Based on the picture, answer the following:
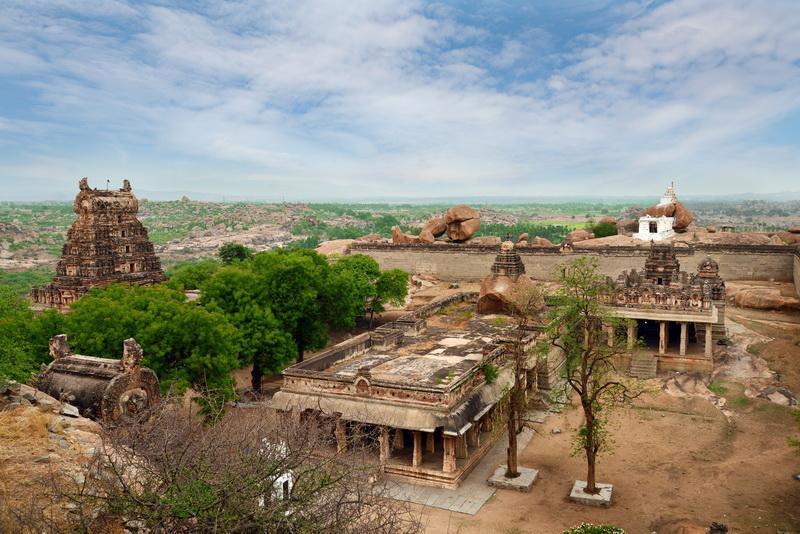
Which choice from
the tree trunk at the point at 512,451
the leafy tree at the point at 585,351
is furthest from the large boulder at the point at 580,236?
the tree trunk at the point at 512,451

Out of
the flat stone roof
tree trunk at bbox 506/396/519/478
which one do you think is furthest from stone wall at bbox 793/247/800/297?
tree trunk at bbox 506/396/519/478

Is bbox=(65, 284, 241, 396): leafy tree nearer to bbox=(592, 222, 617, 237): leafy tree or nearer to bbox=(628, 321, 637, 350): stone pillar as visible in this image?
bbox=(628, 321, 637, 350): stone pillar

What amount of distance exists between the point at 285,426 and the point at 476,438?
13.0m

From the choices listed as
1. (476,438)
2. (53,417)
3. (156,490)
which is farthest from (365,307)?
(156,490)

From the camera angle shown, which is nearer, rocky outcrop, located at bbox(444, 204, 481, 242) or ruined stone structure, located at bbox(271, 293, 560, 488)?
ruined stone structure, located at bbox(271, 293, 560, 488)

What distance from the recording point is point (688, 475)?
23.5 meters

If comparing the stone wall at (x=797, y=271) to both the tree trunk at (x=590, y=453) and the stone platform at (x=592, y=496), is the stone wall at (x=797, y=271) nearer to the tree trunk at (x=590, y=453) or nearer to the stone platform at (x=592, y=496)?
the stone platform at (x=592, y=496)

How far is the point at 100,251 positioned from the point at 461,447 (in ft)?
86.5

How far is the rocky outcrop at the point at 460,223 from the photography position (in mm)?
68500

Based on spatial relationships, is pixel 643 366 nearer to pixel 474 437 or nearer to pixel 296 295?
pixel 474 437

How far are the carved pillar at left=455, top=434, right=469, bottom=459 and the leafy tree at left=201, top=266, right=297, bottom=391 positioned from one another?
1201cm

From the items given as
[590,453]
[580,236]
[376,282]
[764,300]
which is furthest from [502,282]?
[580,236]

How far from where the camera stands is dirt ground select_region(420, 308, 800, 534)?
20.4 metres

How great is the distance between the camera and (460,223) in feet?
225
